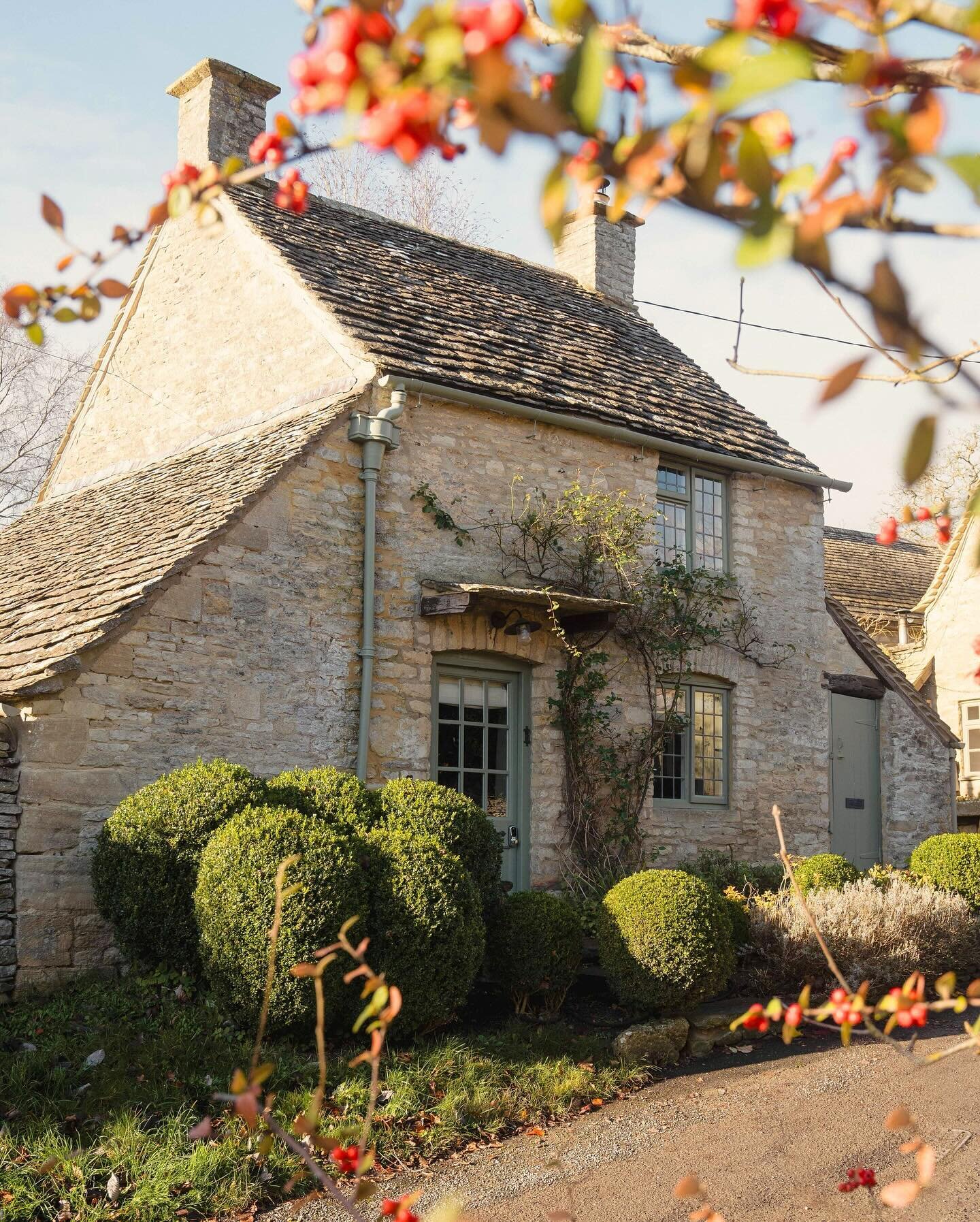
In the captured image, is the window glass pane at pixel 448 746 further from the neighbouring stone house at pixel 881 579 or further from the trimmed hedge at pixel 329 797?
the neighbouring stone house at pixel 881 579

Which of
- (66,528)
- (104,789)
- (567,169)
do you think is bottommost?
(104,789)

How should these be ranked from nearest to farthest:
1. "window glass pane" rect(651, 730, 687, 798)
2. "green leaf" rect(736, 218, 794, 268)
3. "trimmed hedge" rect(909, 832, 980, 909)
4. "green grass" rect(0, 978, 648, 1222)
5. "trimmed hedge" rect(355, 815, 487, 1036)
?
1. "green leaf" rect(736, 218, 794, 268)
2. "green grass" rect(0, 978, 648, 1222)
3. "trimmed hedge" rect(355, 815, 487, 1036)
4. "trimmed hedge" rect(909, 832, 980, 909)
5. "window glass pane" rect(651, 730, 687, 798)

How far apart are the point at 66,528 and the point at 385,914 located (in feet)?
23.3

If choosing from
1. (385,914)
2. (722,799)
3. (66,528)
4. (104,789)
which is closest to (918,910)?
(722,799)

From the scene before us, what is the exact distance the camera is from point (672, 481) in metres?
13.5

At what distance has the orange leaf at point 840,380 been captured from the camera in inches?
54.7

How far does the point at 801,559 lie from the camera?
14336 millimetres

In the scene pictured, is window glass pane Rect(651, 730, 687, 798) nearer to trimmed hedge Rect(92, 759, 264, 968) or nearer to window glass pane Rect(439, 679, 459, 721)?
window glass pane Rect(439, 679, 459, 721)

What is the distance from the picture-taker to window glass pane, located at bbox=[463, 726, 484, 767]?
1121 cm

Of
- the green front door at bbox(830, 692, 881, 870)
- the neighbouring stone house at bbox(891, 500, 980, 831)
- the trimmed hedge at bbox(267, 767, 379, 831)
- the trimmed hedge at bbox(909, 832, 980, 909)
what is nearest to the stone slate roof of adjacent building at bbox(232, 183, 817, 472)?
the green front door at bbox(830, 692, 881, 870)

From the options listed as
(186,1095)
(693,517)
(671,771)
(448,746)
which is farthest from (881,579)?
(186,1095)

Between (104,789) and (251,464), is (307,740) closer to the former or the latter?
(104,789)

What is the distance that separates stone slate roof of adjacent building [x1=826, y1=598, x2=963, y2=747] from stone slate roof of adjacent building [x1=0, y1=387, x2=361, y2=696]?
24.3ft

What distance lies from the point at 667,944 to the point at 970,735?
1476 cm
